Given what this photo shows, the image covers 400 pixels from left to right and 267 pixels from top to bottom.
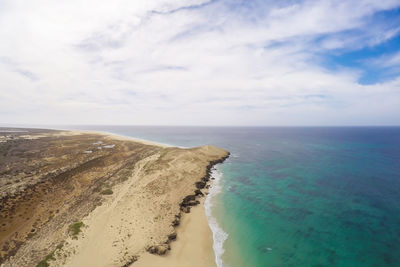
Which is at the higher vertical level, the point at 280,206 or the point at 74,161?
the point at 74,161

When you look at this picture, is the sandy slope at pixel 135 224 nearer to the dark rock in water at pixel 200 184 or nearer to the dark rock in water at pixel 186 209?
the dark rock in water at pixel 186 209

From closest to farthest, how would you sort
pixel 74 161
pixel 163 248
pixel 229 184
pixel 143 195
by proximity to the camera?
pixel 163 248, pixel 143 195, pixel 229 184, pixel 74 161

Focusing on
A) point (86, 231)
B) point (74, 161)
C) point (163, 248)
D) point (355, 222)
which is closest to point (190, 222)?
point (163, 248)

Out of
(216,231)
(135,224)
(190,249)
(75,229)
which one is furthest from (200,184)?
(75,229)

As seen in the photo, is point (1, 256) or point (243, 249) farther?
point (243, 249)

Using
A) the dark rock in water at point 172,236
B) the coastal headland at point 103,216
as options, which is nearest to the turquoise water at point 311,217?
the coastal headland at point 103,216

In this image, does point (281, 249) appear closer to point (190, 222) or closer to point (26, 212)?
point (190, 222)

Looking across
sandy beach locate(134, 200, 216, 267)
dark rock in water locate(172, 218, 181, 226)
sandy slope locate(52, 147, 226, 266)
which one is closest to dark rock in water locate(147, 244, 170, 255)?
sandy beach locate(134, 200, 216, 267)

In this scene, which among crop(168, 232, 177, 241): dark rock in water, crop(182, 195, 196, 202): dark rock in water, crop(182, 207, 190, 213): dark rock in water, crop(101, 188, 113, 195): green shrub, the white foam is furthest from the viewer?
crop(101, 188, 113, 195): green shrub

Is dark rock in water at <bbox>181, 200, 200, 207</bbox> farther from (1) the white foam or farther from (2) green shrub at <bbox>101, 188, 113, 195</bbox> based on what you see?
(2) green shrub at <bbox>101, 188, 113, 195</bbox>
